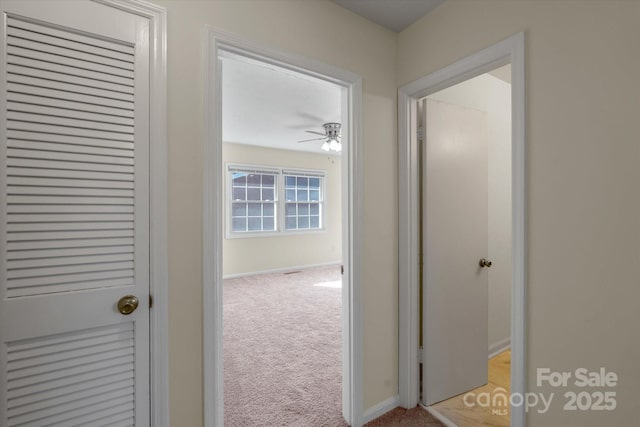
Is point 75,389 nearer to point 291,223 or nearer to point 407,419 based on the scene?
point 407,419

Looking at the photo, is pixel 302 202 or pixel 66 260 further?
pixel 302 202

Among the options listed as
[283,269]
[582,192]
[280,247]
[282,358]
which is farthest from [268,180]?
[582,192]

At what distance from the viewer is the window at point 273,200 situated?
5867 mm

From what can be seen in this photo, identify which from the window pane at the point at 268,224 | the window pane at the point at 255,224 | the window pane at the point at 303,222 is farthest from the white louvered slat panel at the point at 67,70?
the window pane at the point at 303,222

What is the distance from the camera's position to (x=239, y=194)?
5.89m

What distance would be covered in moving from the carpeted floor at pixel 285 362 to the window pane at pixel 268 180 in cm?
230

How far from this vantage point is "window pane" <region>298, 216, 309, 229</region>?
673 centimetres

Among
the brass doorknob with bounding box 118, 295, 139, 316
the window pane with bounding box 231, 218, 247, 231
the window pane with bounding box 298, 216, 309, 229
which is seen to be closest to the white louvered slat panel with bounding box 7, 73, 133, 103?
the brass doorknob with bounding box 118, 295, 139, 316

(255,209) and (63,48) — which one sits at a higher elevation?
(63,48)

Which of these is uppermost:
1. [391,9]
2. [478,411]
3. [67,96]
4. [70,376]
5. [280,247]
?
[391,9]

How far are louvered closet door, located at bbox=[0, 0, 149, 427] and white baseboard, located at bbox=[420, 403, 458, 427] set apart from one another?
1.68 metres

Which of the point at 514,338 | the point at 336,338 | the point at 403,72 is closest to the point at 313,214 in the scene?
the point at 336,338

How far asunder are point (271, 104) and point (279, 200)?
2.96 meters

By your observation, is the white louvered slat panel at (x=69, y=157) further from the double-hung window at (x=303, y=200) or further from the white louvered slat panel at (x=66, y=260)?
the double-hung window at (x=303, y=200)
